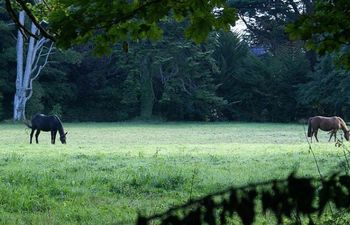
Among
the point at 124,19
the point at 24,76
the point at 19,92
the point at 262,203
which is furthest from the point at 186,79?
the point at 262,203

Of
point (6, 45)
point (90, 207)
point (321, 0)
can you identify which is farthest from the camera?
point (6, 45)

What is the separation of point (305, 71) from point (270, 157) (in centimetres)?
3673

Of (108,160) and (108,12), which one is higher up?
(108,12)

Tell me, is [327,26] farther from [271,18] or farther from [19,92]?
[271,18]

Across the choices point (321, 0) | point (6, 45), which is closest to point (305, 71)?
point (6, 45)

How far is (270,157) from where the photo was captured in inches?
546

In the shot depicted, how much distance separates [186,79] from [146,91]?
3544 millimetres

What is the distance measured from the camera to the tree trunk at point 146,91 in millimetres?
49719

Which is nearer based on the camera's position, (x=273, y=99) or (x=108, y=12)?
(x=108, y=12)

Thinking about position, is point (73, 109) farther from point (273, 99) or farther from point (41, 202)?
point (41, 202)

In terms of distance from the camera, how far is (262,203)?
3.63 ft

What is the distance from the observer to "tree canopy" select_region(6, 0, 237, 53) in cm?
332

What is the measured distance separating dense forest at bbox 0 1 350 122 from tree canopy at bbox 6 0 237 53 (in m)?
43.2

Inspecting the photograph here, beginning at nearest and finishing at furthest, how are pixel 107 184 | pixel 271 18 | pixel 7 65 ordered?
pixel 107 184 → pixel 7 65 → pixel 271 18
